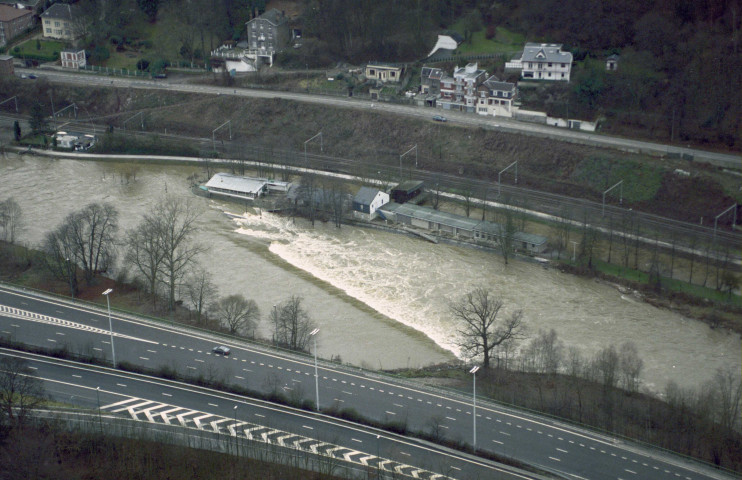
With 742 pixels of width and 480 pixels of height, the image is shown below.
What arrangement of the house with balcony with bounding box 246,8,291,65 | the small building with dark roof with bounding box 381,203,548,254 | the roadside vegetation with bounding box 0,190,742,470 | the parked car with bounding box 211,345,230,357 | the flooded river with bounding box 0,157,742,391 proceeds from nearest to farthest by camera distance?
the roadside vegetation with bounding box 0,190,742,470 → the parked car with bounding box 211,345,230,357 → the flooded river with bounding box 0,157,742,391 → the small building with dark roof with bounding box 381,203,548,254 → the house with balcony with bounding box 246,8,291,65

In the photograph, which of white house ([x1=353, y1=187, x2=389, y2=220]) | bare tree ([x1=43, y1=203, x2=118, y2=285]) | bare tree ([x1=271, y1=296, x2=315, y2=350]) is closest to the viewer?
bare tree ([x1=271, y1=296, x2=315, y2=350])

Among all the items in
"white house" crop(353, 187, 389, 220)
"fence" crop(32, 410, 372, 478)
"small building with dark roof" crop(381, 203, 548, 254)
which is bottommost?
"fence" crop(32, 410, 372, 478)

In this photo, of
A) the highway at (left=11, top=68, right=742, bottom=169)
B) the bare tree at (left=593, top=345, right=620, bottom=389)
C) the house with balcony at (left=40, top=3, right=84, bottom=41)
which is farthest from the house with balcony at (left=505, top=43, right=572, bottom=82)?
the house with balcony at (left=40, top=3, right=84, bottom=41)

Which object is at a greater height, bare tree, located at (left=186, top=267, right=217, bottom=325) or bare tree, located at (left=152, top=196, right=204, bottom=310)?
bare tree, located at (left=152, top=196, right=204, bottom=310)

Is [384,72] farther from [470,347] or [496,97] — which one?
[470,347]

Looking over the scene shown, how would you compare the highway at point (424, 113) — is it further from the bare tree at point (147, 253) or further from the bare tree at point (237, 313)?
the bare tree at point (237, 313)

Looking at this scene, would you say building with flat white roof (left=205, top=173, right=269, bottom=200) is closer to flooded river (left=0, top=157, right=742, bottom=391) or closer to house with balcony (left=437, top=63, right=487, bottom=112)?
flooded river (left=0, top=157, right=742, bottom=391)

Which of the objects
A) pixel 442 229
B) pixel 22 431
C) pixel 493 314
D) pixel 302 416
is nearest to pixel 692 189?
pixel 442 229

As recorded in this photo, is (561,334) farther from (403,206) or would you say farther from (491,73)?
(491,73)
